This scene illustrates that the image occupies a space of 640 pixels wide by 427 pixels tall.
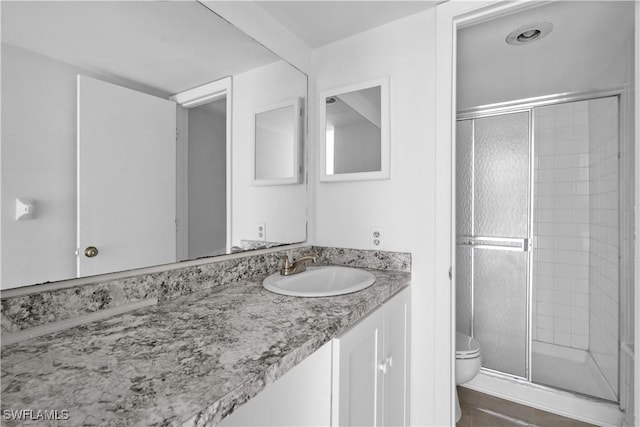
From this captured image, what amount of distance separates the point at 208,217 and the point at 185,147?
28cm

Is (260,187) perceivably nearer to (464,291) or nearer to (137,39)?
(137,39)

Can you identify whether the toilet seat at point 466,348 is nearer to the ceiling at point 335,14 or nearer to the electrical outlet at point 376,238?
the electrical outlet at point 376,238

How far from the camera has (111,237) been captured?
0.90m

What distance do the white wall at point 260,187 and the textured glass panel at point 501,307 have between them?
1.63 m

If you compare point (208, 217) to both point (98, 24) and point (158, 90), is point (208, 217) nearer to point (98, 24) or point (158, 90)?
point (158, 90)

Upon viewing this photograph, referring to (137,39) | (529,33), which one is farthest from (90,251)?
(529,33)

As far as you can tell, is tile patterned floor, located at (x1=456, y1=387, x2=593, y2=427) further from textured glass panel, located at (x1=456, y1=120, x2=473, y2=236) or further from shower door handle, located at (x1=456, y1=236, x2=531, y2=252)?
textured glass panel, located at (x1=456, y1=120, x2=473, y2=236)

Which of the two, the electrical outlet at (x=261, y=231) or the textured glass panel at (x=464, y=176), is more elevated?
the textured glass panel at (x=464, y=176)

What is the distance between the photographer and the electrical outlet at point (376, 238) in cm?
157

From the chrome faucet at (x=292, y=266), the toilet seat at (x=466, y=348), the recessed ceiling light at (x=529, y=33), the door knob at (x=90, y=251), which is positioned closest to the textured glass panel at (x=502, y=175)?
the recessed ceiling light at (x=529, y=33)

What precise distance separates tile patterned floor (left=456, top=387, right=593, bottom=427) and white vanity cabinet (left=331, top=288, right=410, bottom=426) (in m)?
0.67

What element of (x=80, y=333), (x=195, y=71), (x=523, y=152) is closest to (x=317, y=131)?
(x=195, y=71)

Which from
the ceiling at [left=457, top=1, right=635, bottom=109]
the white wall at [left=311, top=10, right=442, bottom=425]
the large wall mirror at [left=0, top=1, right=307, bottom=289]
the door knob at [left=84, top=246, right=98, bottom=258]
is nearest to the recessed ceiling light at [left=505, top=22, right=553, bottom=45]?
the ceiling at [left=457, top=1, right=635, bottom=109]

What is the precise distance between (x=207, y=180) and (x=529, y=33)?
1781 mm
